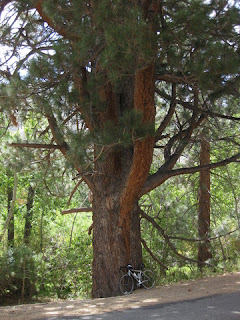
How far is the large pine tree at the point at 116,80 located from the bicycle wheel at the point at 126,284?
0.21 metres

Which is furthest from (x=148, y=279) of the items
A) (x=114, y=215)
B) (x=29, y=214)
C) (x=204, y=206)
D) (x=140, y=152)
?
(x=29, y=214)

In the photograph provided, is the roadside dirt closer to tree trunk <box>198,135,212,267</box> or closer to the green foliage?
tree trunk <box>198,135,212,267</box>

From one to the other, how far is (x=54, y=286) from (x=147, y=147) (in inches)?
294

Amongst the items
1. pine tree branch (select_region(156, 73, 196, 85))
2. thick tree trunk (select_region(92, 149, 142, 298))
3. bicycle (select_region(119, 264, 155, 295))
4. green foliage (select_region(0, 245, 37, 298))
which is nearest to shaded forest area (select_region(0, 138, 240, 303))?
green foliage (select_region(0, 245, 37, 298))

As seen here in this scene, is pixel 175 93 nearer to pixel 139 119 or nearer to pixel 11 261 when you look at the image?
pixel 139 119

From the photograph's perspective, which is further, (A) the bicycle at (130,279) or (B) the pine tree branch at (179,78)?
(A) the bicycle at (130,279)

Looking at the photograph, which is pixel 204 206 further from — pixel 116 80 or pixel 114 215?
pixel 116 80

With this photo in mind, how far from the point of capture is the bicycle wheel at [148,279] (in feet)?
26.2

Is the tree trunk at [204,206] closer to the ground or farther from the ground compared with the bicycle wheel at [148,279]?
farther from the ground

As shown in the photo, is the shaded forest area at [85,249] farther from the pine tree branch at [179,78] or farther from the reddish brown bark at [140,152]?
the pine tree branch at [179,78]

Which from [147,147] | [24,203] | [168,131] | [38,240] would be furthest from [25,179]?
[147,147]

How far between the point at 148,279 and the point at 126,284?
17.4 inches

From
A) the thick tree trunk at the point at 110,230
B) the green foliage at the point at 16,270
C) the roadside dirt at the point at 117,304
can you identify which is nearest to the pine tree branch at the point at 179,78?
the thick tree trunk at the point at 110,230

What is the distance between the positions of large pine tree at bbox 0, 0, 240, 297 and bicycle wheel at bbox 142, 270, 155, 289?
439mm
